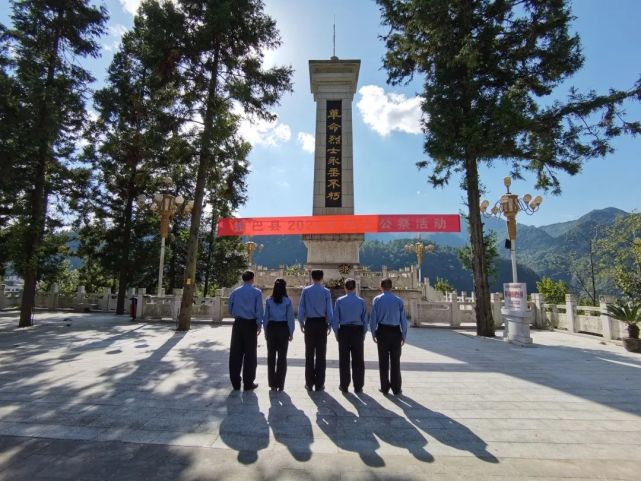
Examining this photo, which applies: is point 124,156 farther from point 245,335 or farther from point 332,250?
point 245,335

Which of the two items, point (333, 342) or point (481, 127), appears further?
point (481, 127)

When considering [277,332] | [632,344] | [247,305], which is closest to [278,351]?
[277,332]

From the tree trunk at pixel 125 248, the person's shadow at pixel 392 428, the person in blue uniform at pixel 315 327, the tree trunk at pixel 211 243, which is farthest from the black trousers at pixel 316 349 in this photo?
the tree trunk at pixel 211 243

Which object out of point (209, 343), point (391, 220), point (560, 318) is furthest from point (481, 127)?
point (209, 343)

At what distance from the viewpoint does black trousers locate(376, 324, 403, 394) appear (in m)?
4.41

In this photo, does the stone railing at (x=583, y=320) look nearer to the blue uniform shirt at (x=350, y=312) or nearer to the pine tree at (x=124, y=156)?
the blue uniform shirt at (x=350, y=312)

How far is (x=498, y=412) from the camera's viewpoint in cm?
373

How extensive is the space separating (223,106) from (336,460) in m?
10.6

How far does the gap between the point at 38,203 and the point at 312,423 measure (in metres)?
12.4

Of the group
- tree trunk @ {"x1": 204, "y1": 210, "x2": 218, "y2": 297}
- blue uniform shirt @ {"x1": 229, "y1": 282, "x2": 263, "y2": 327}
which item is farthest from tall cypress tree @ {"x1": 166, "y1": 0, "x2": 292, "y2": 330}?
tree trunk @ {"x1": 204, "y1": 210, "x2": 218, "y2": 297}

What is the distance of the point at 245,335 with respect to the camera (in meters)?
4.50

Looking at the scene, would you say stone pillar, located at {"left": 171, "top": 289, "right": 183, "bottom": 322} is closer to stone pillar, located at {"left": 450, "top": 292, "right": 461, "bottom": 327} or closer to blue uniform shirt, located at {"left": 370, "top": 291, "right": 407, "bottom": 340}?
stone pillar, located at {"left": 450, "top": 292, "right": 461, "bottom": 327}

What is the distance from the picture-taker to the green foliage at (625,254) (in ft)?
74.7

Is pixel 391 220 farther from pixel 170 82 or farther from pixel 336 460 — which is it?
pixel 336 460
